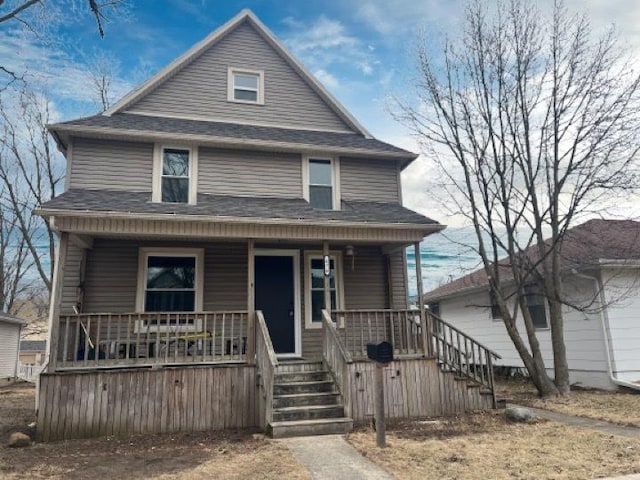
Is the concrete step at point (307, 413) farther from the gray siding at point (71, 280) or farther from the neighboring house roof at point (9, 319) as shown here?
the neighboring house roof at point (9, 319)

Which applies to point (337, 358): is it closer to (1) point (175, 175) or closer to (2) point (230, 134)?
(1) point (175, 175)

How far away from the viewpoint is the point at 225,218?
8.12m

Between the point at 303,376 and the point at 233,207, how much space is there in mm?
3618

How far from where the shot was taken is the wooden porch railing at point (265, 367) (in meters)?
6.76

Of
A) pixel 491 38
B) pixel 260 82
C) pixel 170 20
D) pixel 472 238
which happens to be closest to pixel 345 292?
pixel 472 238

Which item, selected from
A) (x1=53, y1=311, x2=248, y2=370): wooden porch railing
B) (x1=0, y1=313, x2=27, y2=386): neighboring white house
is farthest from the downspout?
(x1=0, y1=313, x2=27, y2=386): neighboring white house

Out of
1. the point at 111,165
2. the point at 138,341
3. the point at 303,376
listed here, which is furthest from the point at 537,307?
the point at 111,165

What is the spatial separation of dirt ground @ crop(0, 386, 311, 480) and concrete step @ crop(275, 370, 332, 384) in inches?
43.5

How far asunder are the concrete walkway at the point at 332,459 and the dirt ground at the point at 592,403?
4.73m

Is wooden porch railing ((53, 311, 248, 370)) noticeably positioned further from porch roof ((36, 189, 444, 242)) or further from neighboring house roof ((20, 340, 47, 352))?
neighboring house roof ((20, 340, 47, 352))

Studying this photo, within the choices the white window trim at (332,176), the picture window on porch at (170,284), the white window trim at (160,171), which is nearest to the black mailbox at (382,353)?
the picture window on porch at (170,284)

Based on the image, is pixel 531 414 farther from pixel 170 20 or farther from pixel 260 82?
pixel 170 20

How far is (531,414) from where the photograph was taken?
7.48 metres

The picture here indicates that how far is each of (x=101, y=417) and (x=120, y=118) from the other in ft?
21.7
